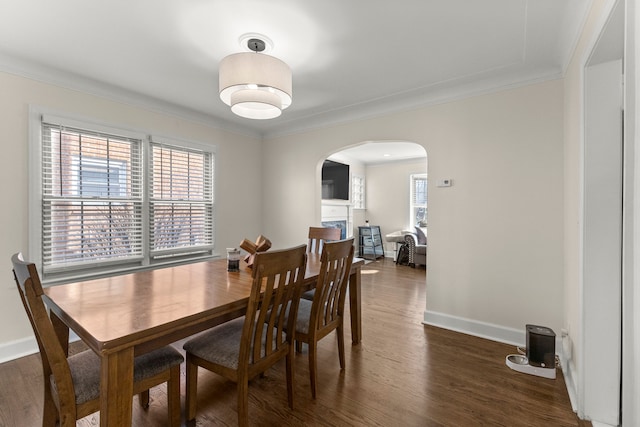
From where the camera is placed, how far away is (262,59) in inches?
74.0

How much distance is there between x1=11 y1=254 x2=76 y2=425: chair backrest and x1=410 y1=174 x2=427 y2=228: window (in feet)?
22.1

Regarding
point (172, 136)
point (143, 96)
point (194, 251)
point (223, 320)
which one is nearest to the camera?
point (223, 320)

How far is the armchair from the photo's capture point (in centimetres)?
599

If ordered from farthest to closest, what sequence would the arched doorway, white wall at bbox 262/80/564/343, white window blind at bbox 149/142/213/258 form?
the arched doorway < white window blind at bbox 149/142/213/258 < white wall at bbox 262/80/564/343

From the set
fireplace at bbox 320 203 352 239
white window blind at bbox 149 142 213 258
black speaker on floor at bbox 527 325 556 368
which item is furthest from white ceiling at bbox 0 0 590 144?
fireplace at bbox 320 203 352 239

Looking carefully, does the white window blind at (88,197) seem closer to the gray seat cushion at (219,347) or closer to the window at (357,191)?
the gray seat cushion at (219,347)

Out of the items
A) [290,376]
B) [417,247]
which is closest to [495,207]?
[290,376]

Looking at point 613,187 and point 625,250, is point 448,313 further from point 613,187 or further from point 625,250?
point 625,250

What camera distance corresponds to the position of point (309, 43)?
214 cm

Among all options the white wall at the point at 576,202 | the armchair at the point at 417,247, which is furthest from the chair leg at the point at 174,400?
the armchair at the point at 417,247

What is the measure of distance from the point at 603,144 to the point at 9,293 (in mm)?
4412

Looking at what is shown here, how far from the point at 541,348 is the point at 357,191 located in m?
5.67

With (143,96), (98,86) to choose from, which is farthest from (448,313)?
(98,86)

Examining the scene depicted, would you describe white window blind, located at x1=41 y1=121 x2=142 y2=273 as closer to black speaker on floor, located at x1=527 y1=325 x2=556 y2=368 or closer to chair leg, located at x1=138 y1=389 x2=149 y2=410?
chair leg, located at x1=138 y1=389 x2=149 y2=410
